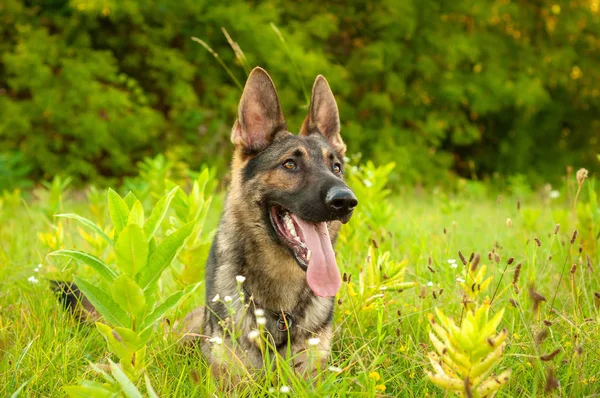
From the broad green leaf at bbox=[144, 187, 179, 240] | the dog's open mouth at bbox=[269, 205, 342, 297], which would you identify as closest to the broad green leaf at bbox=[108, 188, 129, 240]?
the broad green leaf at bbox=[144, 187, 179, 240]

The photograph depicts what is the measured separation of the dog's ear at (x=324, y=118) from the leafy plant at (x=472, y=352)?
1.90 m

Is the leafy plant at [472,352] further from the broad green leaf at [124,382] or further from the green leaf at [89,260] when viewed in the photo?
the green leaf at [89,260]

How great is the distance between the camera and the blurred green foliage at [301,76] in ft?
32.3

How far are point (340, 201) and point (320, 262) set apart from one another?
11.9 inches

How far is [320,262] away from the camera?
8.56 ft

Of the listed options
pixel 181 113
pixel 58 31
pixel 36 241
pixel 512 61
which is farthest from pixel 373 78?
pixel 36 241

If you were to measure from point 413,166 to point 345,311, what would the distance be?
9.17 metres

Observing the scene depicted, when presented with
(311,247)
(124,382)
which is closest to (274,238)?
(311,247)

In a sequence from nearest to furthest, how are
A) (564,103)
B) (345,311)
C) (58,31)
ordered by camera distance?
1. (345,311)
2. (58,31)
3. (564,103)

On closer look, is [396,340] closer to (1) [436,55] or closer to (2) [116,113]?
(2) [116,113]

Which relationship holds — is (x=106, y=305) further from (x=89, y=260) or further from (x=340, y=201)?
(x=340, y=201)

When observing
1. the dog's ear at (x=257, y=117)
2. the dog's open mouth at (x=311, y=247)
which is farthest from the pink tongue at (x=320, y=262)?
the dog's ear at (x=257, y=117)

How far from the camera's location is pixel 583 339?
249 centimetres

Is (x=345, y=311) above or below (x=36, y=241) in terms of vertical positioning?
above
